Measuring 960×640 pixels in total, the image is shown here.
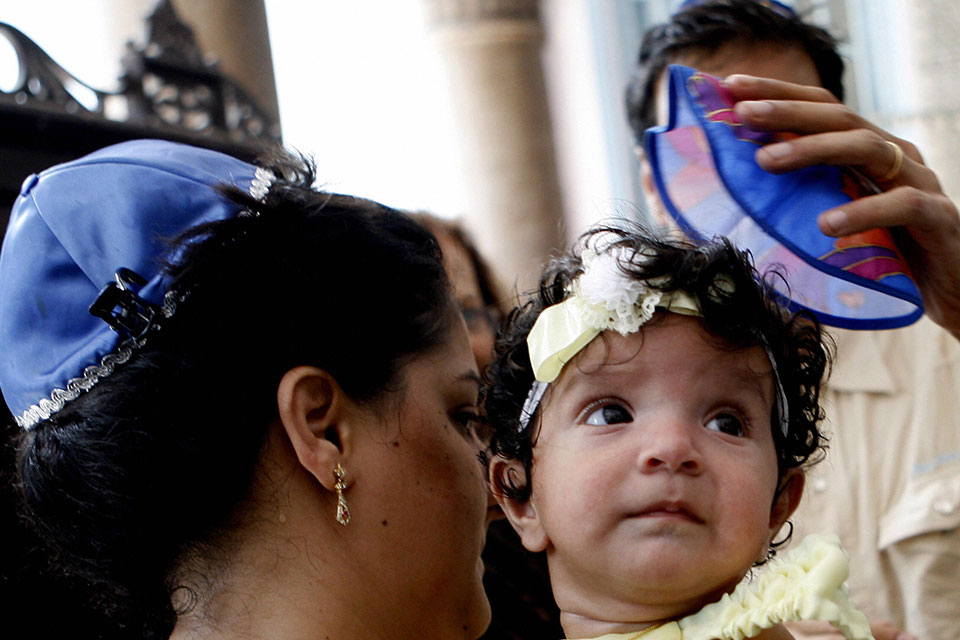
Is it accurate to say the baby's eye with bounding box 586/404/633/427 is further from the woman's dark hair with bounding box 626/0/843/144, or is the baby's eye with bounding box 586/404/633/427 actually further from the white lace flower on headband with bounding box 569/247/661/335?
the woman's dark hair with bounding box 626/0/843/144

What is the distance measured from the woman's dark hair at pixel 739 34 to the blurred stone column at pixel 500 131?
10.3 feet

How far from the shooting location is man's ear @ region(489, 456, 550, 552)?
4.55ft

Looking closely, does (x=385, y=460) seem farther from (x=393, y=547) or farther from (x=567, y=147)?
(x=567, y=147)

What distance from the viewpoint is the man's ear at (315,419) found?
1.31m

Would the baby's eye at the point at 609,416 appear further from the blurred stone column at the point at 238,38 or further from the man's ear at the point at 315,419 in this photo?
the blurred stone column at the point at 238,38

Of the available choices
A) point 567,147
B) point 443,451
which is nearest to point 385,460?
point 443,451

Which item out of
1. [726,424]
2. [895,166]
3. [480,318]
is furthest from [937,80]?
[726,424]

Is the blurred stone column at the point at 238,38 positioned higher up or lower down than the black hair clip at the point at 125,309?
higher up

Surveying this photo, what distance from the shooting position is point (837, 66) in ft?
7.79

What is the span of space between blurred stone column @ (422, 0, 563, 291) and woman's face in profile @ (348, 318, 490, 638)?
4.10 m

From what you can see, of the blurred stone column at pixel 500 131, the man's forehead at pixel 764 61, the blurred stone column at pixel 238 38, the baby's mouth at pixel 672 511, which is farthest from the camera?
the blurred stone column at pixel 500 131

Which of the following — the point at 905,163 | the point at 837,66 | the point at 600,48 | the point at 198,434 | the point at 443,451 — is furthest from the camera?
the point at 600,48

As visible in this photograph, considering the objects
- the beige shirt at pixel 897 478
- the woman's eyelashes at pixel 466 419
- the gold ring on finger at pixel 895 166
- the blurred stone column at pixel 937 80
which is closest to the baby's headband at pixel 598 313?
the woman's eyelashes at pixel 466 419

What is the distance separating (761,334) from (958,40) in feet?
13.8
